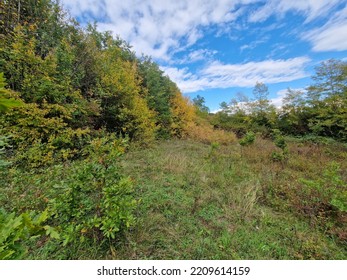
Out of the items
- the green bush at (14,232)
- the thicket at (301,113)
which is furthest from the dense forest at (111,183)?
the thicket at (301,113)

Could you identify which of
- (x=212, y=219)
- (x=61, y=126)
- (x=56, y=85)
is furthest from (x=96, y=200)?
(x=56, y=85)

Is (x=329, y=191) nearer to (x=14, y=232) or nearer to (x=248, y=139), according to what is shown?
(x=14, y=232)

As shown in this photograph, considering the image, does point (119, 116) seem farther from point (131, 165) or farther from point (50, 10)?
point (50, 10)

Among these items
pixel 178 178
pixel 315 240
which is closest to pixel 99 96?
pixel 178 178

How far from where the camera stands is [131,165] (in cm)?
540

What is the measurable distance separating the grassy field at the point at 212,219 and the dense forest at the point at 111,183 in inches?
0.8

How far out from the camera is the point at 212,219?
287 cm

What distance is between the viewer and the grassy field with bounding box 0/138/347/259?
2125 mm

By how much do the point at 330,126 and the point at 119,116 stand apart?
59.6ft

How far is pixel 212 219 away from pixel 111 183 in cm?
200

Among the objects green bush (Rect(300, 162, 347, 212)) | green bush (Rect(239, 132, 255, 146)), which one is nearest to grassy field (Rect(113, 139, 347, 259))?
A: green bush (Rect(300, 162, 347, 212))

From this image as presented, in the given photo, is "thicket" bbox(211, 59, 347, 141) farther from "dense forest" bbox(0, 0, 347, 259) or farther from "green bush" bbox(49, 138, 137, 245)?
"green bush" bbox(49, 138, 137, 245)

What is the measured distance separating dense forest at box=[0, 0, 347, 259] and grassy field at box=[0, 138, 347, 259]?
0.8 inches

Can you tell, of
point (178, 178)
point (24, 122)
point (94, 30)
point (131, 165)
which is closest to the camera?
point (24, 122)
